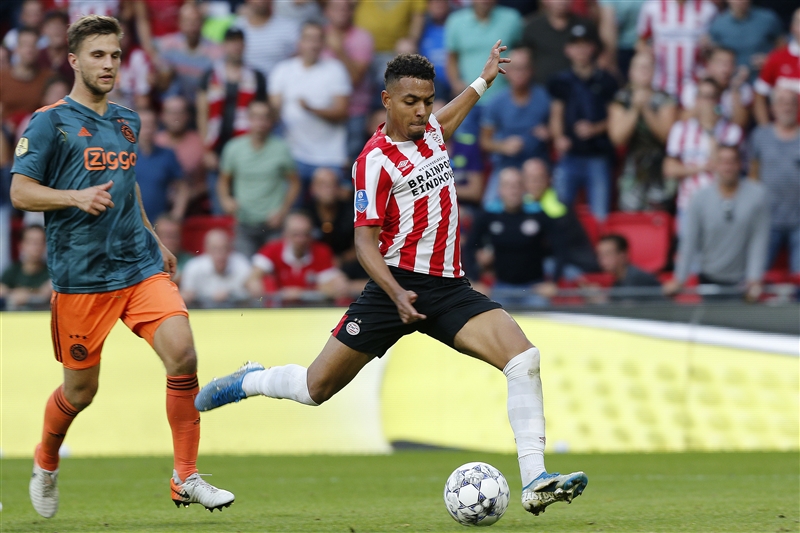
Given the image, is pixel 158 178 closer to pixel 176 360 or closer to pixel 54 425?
pixel 54 425

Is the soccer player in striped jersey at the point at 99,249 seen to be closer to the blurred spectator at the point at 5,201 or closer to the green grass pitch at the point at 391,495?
the green grass pitch at the point at 391,495

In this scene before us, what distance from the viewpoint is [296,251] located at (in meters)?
12.8

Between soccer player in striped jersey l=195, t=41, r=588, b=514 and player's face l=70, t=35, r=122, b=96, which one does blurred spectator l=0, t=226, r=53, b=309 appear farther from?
soccer player in striped jersey l=195, t=41, r=588, b=514

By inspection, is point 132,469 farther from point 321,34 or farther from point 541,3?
point 541,3

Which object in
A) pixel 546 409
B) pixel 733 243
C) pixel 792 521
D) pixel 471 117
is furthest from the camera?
pixel 471 117

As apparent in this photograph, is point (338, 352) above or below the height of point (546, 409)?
above

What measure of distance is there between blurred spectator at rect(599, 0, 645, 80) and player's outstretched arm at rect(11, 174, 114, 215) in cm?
945

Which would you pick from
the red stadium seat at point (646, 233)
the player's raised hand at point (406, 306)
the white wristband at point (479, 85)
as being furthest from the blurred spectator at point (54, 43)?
the player's raised hand at point (406, 306)

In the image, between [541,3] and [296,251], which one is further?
[541,3]

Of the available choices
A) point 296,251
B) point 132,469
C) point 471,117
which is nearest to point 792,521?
point 132,469

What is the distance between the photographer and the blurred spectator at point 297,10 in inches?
585

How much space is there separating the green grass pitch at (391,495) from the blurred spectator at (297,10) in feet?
20.6

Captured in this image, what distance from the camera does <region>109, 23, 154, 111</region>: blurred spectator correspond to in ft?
48.2

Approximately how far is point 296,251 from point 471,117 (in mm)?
3049
